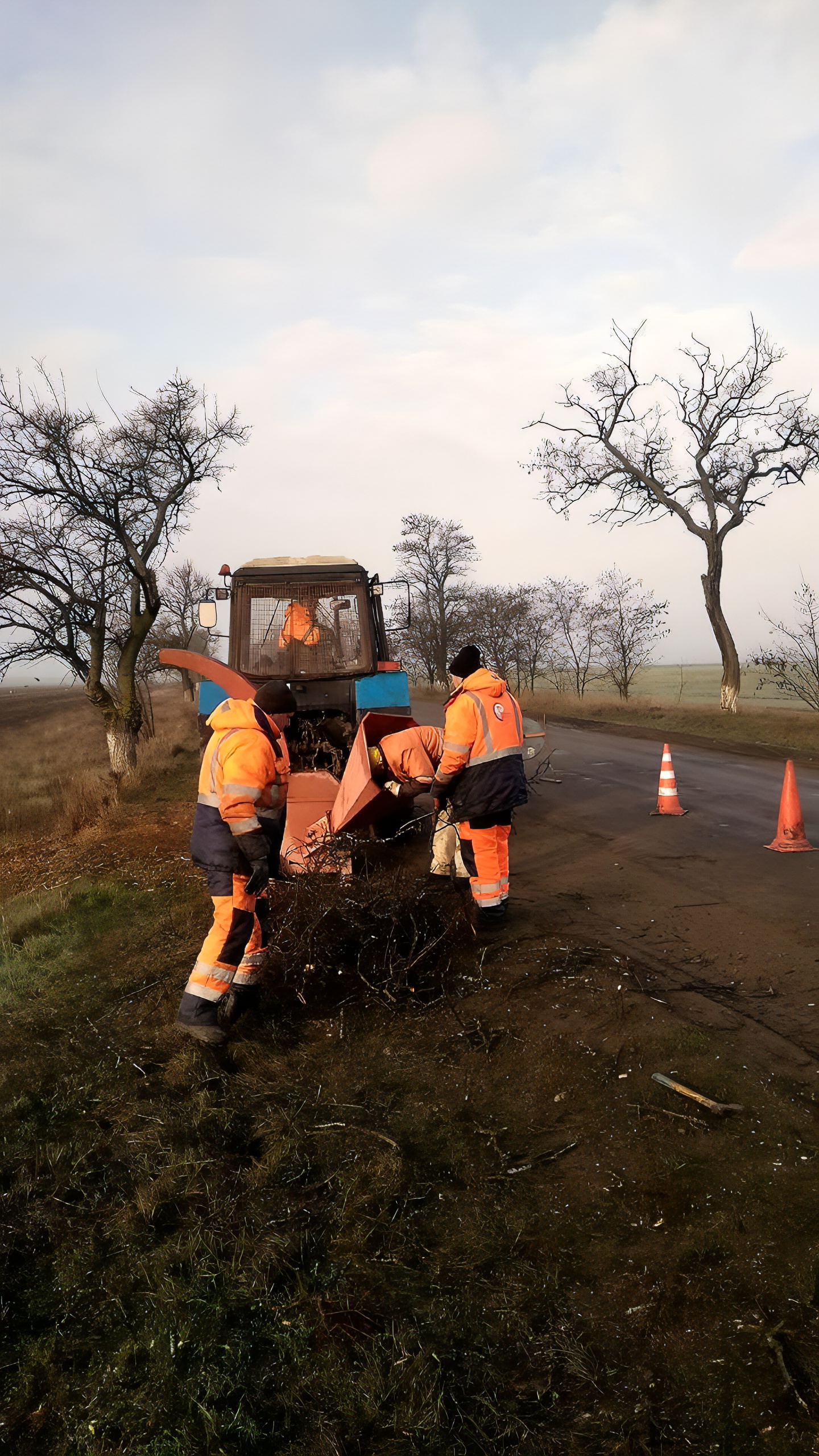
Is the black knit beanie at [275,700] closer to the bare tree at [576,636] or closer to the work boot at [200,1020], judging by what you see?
the work boot at [200,1020]

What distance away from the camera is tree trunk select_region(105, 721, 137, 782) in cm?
1530

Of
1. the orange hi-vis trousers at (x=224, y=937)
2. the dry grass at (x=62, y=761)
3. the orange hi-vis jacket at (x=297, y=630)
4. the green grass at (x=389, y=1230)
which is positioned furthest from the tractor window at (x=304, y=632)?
the orange hi-vis trousers at (x=224, y=937)

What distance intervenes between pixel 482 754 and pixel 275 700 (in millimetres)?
1382

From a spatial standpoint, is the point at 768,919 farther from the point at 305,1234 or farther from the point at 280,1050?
the point at 305,1234

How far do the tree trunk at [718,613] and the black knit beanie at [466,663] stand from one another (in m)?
16.3

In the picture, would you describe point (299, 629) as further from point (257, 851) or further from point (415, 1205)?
point (415, 1205)

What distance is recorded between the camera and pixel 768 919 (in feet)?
17.9

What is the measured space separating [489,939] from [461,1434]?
10.8 ft

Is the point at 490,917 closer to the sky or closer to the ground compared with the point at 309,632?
closer to the ground

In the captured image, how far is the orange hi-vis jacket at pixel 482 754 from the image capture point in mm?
5344

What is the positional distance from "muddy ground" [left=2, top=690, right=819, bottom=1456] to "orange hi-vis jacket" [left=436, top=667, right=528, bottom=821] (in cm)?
71

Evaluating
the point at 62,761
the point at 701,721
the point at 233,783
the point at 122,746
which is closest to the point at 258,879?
the point at 233,783

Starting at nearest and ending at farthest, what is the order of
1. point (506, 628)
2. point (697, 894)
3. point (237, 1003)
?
point (237, 1003), point (697, 894), point (506, 628)

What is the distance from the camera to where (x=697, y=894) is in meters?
6.10
